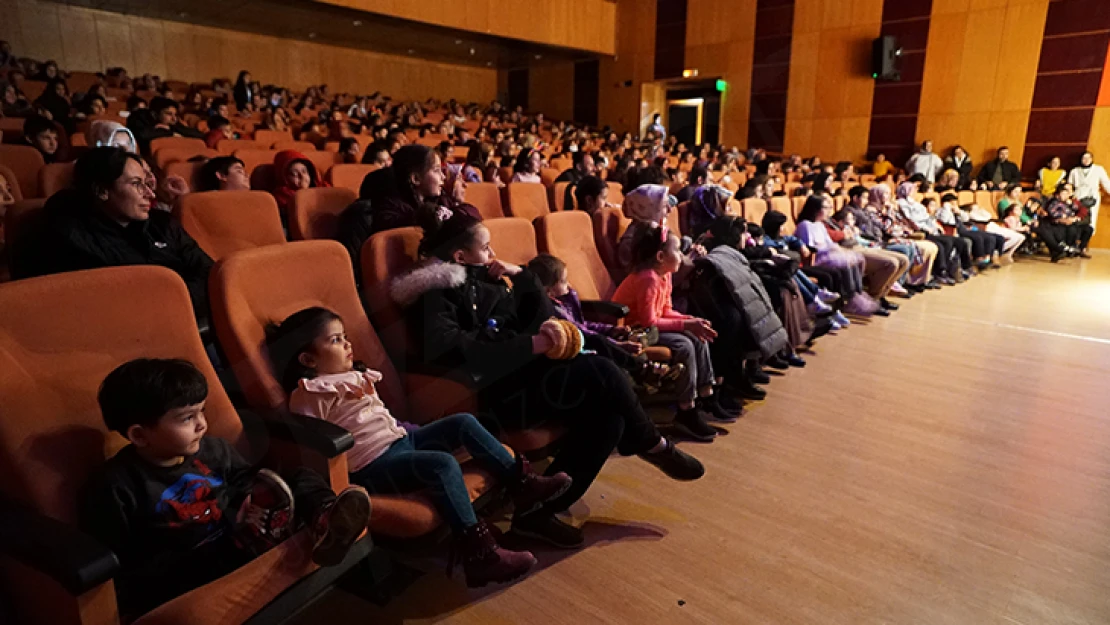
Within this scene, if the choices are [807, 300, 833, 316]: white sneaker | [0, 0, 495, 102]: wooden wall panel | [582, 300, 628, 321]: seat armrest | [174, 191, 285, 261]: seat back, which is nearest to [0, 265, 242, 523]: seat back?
[174, 191, 285, 261]: seat back

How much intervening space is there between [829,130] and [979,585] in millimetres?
10543

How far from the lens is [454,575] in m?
1.56

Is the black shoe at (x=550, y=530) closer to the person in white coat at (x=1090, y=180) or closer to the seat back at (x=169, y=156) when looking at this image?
the seat back at (x=169, y=156)

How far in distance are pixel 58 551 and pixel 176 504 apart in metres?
0.23

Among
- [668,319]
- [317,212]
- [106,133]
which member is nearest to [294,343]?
[317,212]

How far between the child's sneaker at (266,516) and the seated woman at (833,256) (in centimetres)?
362

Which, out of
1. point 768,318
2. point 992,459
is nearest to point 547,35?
point 768,318

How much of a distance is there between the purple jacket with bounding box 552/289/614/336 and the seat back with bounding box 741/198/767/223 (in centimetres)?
203

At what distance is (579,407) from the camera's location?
174 cm

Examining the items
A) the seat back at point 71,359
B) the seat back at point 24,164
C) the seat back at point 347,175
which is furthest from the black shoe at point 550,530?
the seat back at point 24,164

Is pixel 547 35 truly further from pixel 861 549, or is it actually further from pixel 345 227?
pixel 861 549

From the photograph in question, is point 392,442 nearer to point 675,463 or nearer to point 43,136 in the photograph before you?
point 675,463

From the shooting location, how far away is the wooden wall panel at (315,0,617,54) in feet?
33.0

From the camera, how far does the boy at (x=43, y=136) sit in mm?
3574
